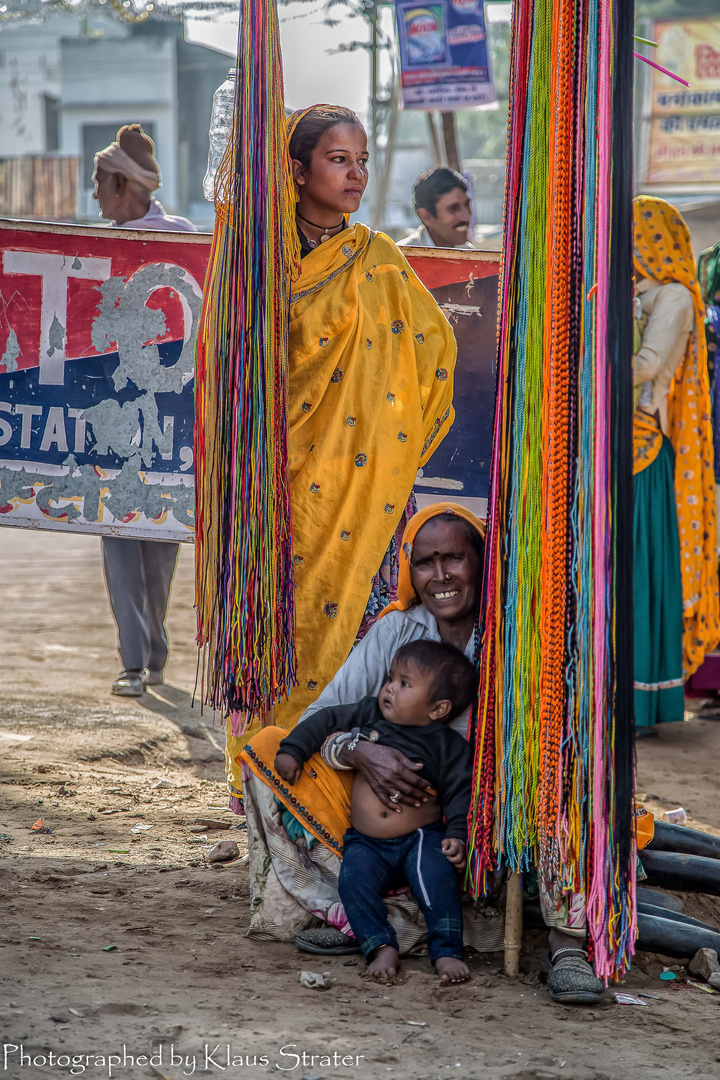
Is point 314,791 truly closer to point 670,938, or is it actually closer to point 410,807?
point 410,807

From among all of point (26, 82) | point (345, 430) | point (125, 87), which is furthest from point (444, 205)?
point (26, 82)

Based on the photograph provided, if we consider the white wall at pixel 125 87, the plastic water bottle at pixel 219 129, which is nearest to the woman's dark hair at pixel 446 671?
the plastic water bottle at pixel 219 129

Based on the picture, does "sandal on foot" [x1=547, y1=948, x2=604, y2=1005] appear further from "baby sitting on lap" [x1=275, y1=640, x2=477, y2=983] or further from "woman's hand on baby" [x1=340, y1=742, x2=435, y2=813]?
"woman's hand on baby" [x1=340, y1=742, x2=435, y2=813]

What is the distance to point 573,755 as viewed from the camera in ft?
7.71

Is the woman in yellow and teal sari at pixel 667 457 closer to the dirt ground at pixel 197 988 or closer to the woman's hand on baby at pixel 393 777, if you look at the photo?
the dirt ground at pixel 197 988

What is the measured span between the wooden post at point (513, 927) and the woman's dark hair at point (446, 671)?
431 millimetres

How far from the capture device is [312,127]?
3.08 m

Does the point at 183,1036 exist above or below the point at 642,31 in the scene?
below

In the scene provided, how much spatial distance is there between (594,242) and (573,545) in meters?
0.63

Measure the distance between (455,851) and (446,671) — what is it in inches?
16.4

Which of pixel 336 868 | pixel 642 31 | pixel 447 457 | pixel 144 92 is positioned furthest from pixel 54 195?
pixel 336 868

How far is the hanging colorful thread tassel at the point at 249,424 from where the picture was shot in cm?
286

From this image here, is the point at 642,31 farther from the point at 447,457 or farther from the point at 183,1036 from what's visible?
the point at 183,1036

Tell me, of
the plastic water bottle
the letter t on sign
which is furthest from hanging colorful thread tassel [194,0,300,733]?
the letter t on sign
